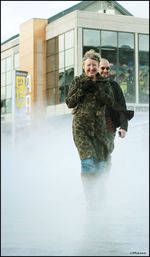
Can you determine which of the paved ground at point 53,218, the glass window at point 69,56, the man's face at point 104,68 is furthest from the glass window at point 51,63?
the paved ground at point 53,218

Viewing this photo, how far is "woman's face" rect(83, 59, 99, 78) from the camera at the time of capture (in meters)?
1.75

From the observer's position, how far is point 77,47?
2.28 m

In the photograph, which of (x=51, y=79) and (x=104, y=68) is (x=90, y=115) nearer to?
(x=104, y=68)

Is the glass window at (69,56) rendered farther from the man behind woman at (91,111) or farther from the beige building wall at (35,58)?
the man behind woman at (91,111)

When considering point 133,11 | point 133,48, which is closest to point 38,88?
point 133,48

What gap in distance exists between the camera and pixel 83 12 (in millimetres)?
2277

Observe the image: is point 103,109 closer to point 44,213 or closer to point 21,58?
point 21,58

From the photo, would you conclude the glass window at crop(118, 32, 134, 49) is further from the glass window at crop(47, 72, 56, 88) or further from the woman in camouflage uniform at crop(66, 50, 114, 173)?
the woman in camouflage uniform at crop(66, 50, 114, 173)

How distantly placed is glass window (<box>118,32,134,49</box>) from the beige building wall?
0.31 m

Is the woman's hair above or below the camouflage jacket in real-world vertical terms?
above

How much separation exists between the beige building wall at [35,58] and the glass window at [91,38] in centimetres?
16

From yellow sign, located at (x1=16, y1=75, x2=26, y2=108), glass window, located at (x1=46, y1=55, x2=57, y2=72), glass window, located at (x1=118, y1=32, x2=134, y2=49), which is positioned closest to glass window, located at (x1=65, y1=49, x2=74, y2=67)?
yellow sign, located at (x1=16, y1=75, x2=26, y2=108)

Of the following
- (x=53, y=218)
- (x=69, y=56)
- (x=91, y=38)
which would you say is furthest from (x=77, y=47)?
(x=53, y=218)

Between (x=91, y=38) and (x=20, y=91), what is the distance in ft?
1.35
